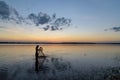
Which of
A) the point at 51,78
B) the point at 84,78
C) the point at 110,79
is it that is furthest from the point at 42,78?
the point at 110,79

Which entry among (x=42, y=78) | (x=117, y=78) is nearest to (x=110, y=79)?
(x=117, y=78)

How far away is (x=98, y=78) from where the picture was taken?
55.1 feet

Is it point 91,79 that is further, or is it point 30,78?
point 30,78

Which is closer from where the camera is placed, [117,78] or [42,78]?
[117,78]

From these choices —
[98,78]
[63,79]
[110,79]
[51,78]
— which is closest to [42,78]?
[51,78]

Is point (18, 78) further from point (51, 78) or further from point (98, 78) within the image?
point (98, 78)

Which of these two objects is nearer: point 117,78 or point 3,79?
point 117,78

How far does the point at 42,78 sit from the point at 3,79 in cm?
439

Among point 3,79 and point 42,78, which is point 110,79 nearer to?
point 42,78

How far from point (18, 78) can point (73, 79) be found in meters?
6.35

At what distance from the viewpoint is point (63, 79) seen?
1684 cm

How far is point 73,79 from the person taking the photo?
16.6 metres

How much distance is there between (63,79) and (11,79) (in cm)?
589

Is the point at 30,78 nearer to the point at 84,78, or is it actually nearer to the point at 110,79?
the point at 84,78
